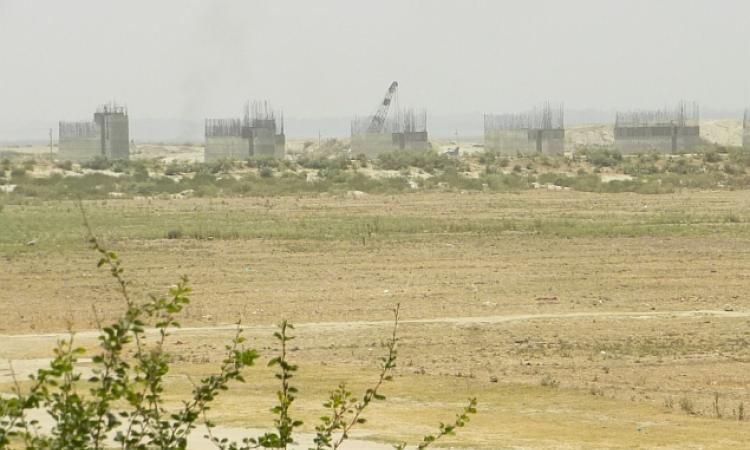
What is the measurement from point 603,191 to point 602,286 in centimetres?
3062

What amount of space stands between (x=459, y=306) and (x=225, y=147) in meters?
65.5

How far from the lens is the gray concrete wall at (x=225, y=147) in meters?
87.1

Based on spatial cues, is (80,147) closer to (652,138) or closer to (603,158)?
(603,158)

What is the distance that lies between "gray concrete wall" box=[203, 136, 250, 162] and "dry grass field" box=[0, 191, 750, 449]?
145ft

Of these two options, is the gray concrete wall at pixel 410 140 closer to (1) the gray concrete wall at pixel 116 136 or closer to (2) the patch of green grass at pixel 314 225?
(1) the gray concrete wall at pixel 116 136

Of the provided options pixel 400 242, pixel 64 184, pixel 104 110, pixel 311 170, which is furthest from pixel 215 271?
pixel 104 110

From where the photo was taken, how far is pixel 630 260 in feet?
94.8

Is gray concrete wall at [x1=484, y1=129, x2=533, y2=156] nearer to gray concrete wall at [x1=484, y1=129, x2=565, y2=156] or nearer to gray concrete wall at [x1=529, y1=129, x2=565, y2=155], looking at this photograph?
gray concrete wall at [x1=484, y1=129, x2=565, y2=156]

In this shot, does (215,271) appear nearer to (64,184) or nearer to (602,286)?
(602,286)

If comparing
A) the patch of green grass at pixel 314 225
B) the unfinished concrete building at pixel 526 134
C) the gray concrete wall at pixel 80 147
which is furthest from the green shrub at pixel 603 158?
the gray concrete wall at pixel 80 147

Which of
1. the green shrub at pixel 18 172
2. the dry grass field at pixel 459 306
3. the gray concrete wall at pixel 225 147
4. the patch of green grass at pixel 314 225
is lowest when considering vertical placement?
the dry grass field at pixel 459 306

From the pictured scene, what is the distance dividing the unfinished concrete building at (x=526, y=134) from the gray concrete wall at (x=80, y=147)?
23.0 meters

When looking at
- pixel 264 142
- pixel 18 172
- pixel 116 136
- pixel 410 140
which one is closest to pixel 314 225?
pixel 18 172

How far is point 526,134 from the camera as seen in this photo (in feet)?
306
